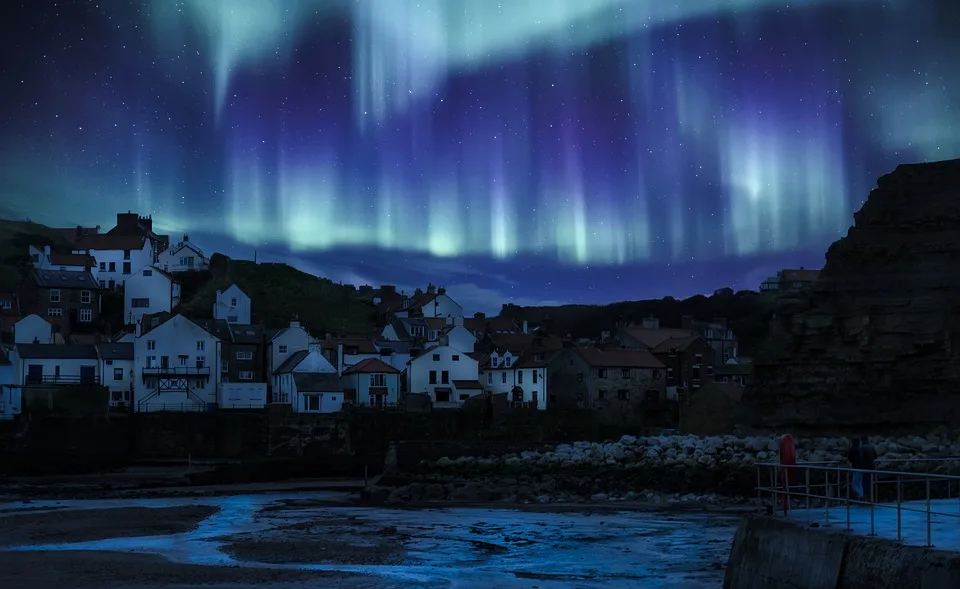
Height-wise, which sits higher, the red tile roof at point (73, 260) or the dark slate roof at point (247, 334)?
the red tile roof at point (73, 260)

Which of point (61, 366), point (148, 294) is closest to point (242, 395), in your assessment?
point (61, 366)

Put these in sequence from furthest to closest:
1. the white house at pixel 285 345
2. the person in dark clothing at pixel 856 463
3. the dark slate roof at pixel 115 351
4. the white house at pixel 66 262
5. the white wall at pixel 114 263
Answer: the white wall at pixel 114 263, the white house at pixel 66 262, the white house at pixel 285 345, the dark slate roof at pixel 115 351, the person in dark clothing at pixel 856 463

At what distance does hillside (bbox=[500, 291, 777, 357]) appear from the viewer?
6068 inches

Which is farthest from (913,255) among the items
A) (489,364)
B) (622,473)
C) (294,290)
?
(294,290)

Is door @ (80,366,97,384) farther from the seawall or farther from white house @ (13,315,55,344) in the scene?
the seawall

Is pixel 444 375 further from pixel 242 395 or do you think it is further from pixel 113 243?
pixel 113 243

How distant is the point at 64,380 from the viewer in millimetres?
84312

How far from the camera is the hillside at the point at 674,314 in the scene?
154 metres

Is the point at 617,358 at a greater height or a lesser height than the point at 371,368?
greater

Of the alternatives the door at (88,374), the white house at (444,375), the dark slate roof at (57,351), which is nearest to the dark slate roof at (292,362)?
the white house at (444,375)

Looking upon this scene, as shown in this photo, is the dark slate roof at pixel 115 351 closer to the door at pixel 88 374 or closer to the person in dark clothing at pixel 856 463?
the door at pixel 88 374

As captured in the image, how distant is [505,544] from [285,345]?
65968 millimetres

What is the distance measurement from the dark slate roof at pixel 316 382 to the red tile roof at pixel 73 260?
38.7 metres

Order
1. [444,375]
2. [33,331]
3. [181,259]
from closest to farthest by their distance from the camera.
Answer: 1. [33,331]
2. [444,375]
3. [181,259]
